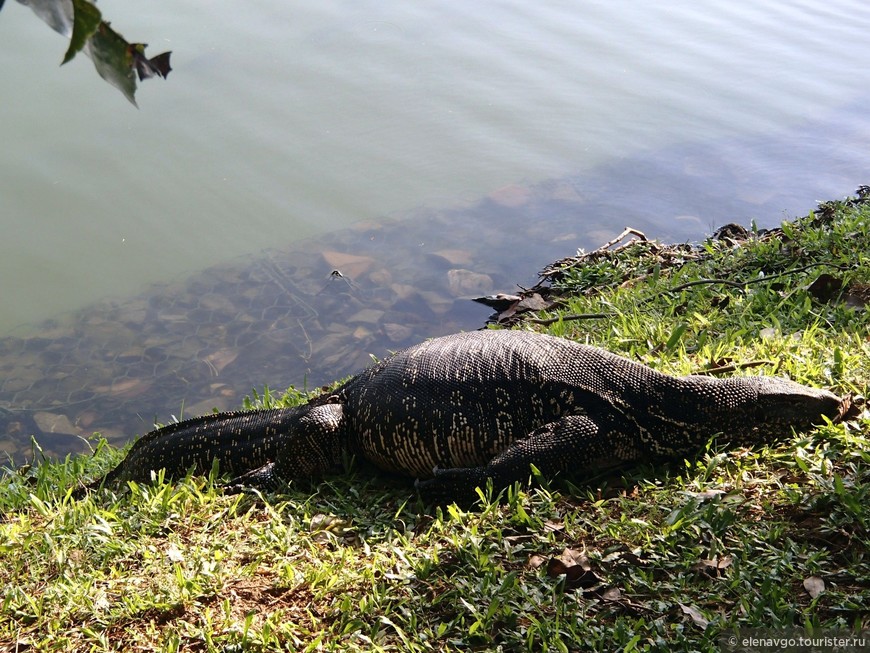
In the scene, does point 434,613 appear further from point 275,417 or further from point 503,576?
point 275,417

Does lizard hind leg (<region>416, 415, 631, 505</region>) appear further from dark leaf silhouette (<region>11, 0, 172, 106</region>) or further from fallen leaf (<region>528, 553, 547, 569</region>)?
dark leaf silhouette (<region>11, 0, 172, 106</region>)

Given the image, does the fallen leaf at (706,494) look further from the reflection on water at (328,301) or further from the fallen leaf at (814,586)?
the reflection on water at (328,301)

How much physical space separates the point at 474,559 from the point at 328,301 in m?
5.21

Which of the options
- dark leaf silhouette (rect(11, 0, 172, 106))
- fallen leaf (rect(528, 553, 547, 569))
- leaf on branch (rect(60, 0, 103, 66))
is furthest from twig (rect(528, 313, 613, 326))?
leaf on branch (rect(60, 0, 103, 66))

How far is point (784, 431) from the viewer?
3787 mm

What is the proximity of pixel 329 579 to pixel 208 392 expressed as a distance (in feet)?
13.8

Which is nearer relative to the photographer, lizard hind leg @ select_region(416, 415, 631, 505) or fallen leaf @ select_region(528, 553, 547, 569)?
fallen leaf @ select_region(528, 553, 547, 569)

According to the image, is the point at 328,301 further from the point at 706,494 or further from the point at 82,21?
the point at 82,21

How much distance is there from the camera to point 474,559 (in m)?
3.32

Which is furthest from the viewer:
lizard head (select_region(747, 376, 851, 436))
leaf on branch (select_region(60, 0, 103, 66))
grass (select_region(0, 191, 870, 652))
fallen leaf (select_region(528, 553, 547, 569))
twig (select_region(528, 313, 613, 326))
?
twig (select_region(528, 313, 613, 326))

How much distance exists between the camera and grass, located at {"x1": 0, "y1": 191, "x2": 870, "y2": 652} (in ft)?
9.62

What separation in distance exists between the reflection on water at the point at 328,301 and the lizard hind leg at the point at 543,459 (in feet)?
10.1

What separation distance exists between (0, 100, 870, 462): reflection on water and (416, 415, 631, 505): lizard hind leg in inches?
121

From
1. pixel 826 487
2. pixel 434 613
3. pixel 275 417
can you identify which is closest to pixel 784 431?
pixel 826 487
